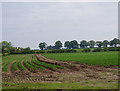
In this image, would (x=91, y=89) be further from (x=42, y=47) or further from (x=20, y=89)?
(x=42, y=47)

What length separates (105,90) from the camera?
9.42 metres

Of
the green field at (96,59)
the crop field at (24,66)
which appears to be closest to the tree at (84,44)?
the green field at (96,59)

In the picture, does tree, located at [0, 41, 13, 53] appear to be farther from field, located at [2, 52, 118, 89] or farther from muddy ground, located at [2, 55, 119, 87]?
muddy ground, located at [2, 55, 119, 87]

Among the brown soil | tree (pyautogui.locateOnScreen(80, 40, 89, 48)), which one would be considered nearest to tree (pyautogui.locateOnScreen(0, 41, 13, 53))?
tree (pyautogui.locateOnScreen(80, 40, 89, 48))

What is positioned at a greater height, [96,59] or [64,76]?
[96,59]

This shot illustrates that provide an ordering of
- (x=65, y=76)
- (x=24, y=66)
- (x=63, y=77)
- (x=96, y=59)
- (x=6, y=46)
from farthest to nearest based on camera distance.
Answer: (x=6, y=46) → (x=96, y=59) → (x=24, y=66) → (x=65, y=76) → (x=63, y=77)

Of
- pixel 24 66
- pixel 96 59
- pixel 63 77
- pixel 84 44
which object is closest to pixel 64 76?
pixel 63 77

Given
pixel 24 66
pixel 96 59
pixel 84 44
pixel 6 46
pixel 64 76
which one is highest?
pixel 84 44

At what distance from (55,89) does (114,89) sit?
11.4 ft

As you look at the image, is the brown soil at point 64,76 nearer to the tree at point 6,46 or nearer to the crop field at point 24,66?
the crop field at point 24,66

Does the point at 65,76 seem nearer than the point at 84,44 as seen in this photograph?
Yes

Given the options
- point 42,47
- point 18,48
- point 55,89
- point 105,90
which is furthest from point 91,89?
point 42,47

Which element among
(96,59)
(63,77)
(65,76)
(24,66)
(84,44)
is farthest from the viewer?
(84,44)

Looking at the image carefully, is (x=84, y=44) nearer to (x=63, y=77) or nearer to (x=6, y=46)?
(x=6, y=46)
